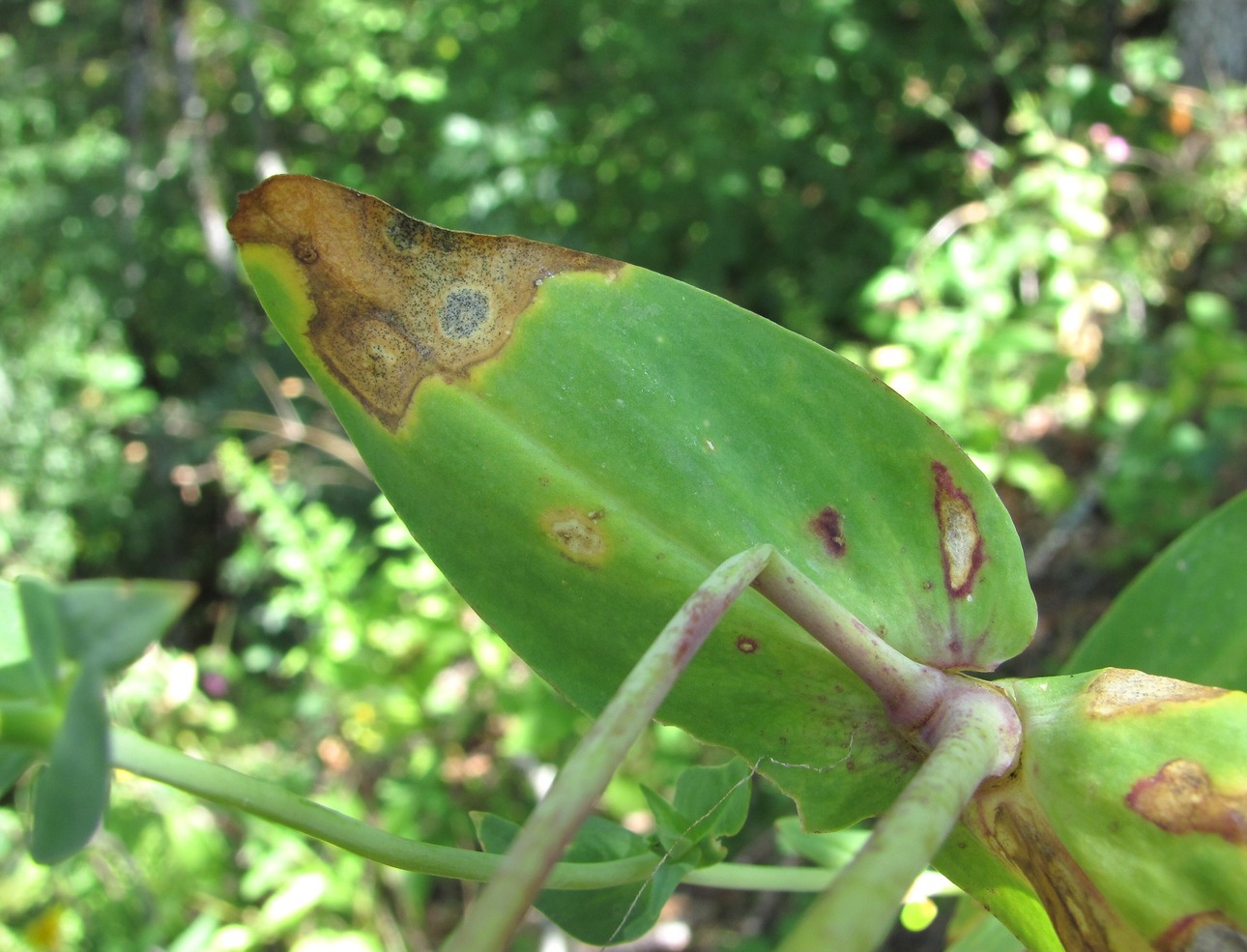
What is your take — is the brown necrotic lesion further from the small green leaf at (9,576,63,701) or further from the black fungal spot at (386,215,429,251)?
the small green leaf at (9,576,63,701)

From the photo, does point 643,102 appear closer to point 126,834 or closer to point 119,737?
point 126,834

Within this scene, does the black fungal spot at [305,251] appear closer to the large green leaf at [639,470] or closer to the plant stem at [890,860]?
the large green leaf at [639,470]

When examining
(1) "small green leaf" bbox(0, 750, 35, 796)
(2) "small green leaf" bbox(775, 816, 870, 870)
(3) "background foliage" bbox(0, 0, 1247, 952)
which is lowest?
(3) "background foliage" bbox(0, 0, 1247, 952)

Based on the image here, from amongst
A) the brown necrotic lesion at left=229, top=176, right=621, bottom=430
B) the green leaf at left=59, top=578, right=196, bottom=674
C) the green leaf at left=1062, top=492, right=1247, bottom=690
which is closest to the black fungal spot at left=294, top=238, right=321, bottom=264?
the brown necrotic lesion at left=229, top=176, right=621, bottom=430

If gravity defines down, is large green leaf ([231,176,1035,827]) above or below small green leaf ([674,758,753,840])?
above

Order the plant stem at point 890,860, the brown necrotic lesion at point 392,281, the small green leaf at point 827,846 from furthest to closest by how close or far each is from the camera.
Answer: the small green leaf at point 827,846, the brown necrotic lesion at point 392,281, the plant stem at point 890,860

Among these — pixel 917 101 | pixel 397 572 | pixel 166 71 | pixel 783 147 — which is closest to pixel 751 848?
pixel 397 572

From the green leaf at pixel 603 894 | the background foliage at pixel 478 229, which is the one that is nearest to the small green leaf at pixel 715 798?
the green leaf at pixel 603 894
